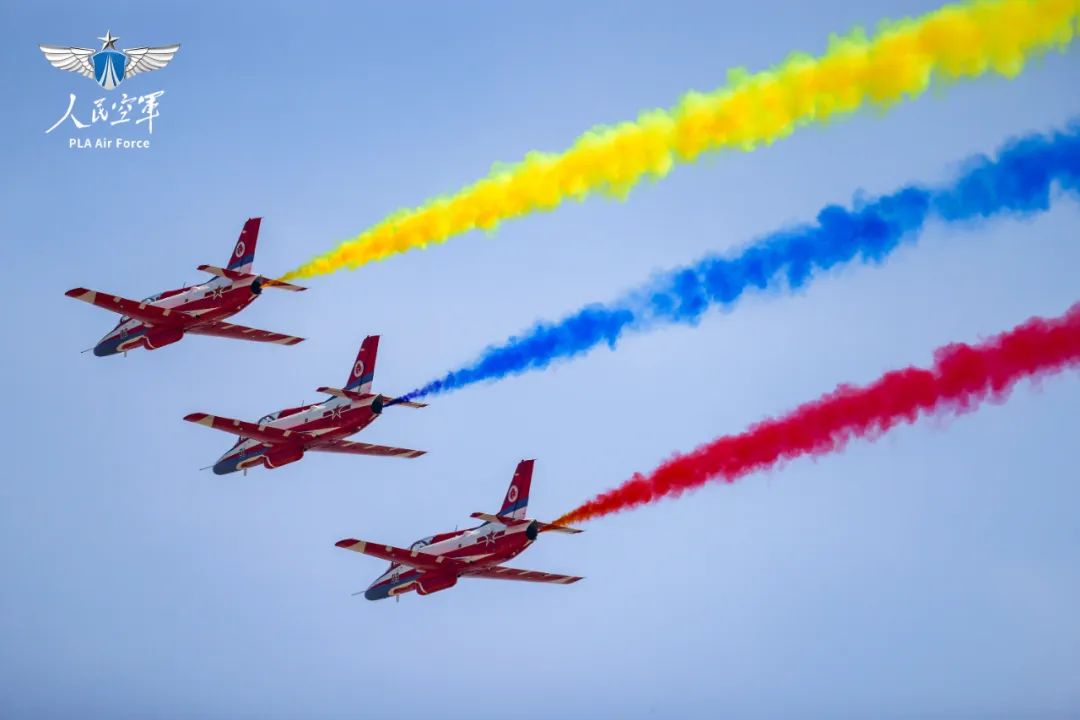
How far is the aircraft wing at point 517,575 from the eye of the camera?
65.8 meters

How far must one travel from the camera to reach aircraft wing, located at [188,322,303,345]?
221ft

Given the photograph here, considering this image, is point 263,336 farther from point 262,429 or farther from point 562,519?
point 562,519

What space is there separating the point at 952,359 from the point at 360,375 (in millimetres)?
20036

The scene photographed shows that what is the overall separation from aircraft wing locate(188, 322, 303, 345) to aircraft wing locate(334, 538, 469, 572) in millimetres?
8124

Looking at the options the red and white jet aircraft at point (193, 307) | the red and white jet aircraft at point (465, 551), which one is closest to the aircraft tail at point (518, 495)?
the red and white jet aircraft at point (465, 551)

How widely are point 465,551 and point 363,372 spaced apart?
677 centimetres

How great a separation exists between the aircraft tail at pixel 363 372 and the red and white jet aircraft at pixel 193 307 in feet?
9.40

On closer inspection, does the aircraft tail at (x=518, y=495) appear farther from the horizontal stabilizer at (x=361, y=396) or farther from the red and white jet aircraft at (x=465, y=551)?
the horizontal stabilizer at (x=361, y=396)

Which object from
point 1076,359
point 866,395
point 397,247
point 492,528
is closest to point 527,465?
point 492,528

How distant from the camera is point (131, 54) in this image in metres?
76.4

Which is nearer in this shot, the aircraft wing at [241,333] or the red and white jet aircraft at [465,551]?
the red and white jet aircraft at [465,551]

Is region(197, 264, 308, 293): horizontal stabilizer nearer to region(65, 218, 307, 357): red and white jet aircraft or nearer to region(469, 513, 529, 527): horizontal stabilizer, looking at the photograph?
region(65, 218, 307, 357): red and white jet aircraft

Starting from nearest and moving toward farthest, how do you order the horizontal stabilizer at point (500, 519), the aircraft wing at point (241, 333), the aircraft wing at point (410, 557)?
the horizontal stabilizer at point (500, 519), the aircraft wing at point (410, 557), the aircraft wing at point (241, 333)

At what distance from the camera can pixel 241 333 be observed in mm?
68500
